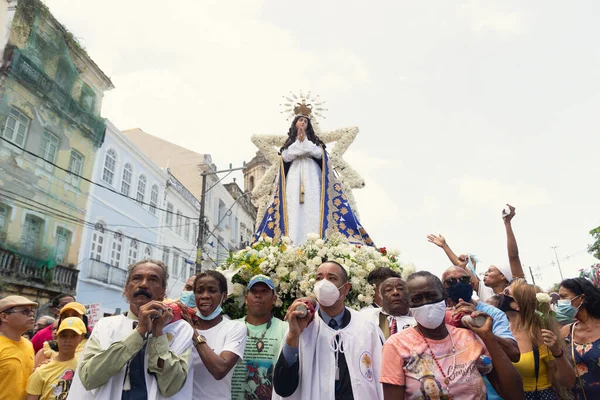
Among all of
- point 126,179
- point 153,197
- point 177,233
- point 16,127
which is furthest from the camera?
point 177,233

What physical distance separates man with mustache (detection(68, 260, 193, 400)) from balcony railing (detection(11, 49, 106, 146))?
1723 centimetres

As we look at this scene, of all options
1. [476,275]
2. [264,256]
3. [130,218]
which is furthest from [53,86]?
[476,275]

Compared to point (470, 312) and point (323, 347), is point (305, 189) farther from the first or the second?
point (470, 312)

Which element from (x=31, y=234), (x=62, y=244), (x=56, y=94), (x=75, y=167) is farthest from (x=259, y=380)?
(x=56, y=94)

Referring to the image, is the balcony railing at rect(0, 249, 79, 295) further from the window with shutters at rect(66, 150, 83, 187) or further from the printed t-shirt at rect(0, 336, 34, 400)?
the printed t-shirt at rect(0, 336, 34, 400)

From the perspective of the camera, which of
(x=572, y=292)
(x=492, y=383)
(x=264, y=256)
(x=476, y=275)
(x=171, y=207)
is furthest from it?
(x=171, y=207)

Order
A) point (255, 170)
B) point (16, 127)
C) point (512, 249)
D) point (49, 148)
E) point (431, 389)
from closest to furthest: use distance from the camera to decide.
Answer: point (431, 389) < point (512, 249) < point (16, 127) < point (49, 148) < point (255, 170)

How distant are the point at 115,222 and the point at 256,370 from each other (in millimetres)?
19129

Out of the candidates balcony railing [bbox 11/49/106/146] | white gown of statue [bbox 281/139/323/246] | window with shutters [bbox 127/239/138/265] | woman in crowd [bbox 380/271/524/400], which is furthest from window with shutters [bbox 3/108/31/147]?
woman in crowd [bbox 380/271/524/400]

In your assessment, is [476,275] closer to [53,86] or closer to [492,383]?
[492,383]

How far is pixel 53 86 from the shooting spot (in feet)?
60.0

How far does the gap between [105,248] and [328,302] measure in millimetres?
19252

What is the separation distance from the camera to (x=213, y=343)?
3.22 m

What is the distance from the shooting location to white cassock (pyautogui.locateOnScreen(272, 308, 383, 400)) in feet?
9.27
